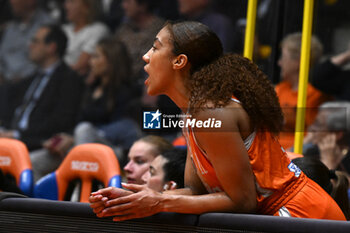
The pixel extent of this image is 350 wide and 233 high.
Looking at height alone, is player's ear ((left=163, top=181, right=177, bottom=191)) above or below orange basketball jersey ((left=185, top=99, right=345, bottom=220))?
below

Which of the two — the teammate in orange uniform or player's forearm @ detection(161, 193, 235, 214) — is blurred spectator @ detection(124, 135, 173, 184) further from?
player's forearm @ detection(161, 193, 235, 214)

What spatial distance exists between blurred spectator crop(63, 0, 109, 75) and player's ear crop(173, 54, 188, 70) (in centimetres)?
409

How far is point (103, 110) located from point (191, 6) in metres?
1.95

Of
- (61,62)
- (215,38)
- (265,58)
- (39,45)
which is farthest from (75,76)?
(215,38)

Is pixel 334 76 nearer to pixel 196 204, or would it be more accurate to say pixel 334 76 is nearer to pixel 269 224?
pixel 196 204

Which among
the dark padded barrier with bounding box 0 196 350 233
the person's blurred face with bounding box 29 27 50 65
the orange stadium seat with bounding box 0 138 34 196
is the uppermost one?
the person's blurred face with bounding box 29 27 50 65

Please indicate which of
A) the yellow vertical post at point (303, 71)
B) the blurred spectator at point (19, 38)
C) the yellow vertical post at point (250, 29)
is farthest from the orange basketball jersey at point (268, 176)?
the blurred spectator at point (19, 38)

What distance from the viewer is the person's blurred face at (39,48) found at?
6.35m

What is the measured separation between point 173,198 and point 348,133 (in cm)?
186

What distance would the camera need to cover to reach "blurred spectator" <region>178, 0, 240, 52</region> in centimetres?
335

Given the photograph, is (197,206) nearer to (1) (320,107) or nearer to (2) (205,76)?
(2) (205,76)

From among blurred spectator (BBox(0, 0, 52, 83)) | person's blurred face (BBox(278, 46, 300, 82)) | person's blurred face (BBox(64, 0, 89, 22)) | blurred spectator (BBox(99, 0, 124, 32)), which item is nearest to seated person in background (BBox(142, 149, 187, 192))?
person's blurred face (BBox(278, 46, 300, 82))

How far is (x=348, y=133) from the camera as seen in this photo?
3.17m

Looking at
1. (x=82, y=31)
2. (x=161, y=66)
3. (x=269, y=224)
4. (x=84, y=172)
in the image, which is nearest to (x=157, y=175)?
(x=84, y=172)
